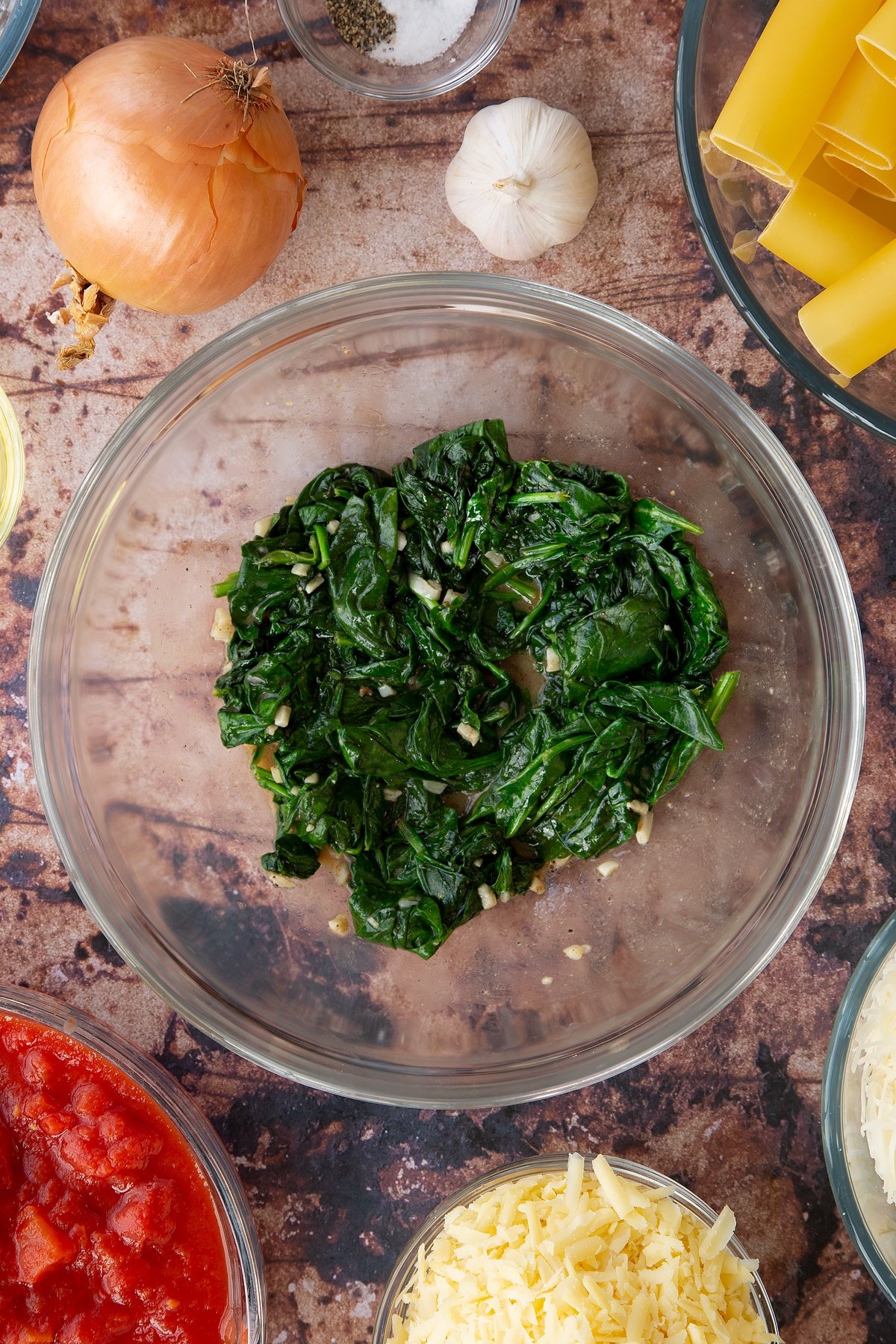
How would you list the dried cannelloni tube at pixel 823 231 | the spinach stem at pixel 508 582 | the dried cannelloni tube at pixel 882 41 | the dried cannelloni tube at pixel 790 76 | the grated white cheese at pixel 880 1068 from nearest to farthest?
the dried cannelloni tube at pixel 882 41, the dried cannelloni tube at pixel 790 76, the dried cannelloni tube at pixel 823 231, the grated white cheese at pixel 880 1068, the spinach stem at pixel 508 582

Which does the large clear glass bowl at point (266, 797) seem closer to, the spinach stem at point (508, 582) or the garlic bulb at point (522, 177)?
the garlic bulb at point (522, 177)

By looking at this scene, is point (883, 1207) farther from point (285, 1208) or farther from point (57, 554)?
point (57, 554)

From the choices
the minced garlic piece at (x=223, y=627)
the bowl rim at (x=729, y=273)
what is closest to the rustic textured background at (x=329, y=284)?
the bowl rim at (x=729, y=273)

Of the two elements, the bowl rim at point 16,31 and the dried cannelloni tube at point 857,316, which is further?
the bowl rim at point 16,31

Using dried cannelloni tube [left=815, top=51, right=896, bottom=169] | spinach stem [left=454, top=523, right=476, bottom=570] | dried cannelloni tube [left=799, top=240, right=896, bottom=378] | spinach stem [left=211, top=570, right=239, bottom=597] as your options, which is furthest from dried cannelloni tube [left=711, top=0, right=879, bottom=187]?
spinach stem [left=211, top=570, right=239, bottom=597]

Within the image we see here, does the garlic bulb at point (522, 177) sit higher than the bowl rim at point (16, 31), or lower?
higher
